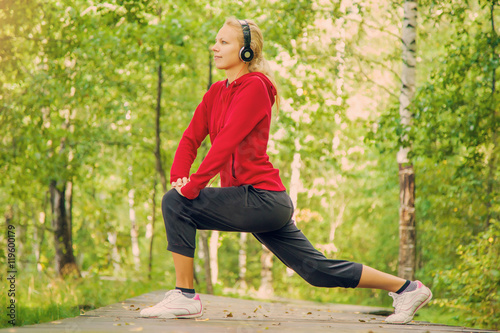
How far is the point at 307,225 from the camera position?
1023 inches

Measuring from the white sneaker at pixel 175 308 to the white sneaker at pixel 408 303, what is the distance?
1311 mm

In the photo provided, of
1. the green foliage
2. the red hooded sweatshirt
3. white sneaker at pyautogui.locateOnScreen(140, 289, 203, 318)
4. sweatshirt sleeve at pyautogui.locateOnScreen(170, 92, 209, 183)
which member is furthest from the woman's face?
the green foliage

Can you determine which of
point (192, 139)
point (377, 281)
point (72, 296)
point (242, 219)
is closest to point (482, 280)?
point (377, 281)

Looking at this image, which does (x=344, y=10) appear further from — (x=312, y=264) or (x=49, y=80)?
(x=312, y=264)

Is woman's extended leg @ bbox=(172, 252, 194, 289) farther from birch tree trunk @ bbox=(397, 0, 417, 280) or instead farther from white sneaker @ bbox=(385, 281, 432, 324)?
birch tree trunk @ bbox=(397, 0, 417, 280)

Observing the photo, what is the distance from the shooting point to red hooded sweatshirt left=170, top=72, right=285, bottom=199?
3.14 metres

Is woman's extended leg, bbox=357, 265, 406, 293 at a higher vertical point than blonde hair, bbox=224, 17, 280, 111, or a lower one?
lower

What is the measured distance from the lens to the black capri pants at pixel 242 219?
3.19 metres

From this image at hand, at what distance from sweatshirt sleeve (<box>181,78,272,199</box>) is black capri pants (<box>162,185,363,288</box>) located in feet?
0.35

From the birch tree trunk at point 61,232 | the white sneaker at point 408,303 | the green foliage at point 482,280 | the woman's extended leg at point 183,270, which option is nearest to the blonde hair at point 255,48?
the woman's extended leg at point 183,270

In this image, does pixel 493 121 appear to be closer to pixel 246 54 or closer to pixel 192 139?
pixel 246 54

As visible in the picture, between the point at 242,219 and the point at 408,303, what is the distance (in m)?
1.25

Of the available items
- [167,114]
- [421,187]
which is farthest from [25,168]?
[421,187]

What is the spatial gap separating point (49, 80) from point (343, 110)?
5.25 metres
